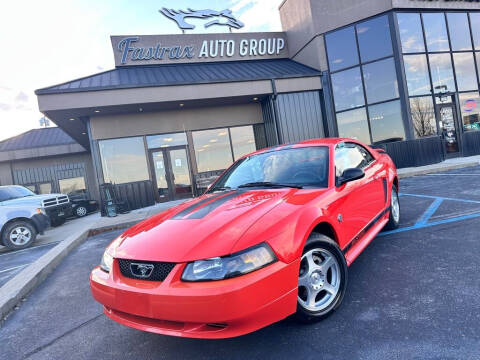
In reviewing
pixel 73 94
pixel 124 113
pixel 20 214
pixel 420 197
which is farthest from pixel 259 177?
pixel 124 113

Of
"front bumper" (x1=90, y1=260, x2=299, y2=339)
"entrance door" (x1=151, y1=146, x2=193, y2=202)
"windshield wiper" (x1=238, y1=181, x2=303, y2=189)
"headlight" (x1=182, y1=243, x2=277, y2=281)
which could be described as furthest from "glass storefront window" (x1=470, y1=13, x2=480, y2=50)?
"headlight" (x1=182, y1=243, x2=277, y2=281)

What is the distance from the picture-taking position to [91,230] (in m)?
7.90

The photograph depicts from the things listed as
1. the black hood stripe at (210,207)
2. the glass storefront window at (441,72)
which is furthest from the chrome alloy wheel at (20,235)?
the glass storefront window at (441,72)

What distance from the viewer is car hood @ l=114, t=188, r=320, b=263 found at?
2.03 metres

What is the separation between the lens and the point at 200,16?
1580cm

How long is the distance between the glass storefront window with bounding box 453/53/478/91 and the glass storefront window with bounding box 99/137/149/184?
14282mm

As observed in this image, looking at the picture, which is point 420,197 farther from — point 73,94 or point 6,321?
point 73,94

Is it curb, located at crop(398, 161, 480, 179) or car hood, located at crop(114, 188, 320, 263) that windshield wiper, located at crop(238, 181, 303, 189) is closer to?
car hood, located at crop(114, 188, 320, 263)

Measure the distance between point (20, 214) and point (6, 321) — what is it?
5.68 meters

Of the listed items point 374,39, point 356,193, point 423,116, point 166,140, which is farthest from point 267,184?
point 374,39

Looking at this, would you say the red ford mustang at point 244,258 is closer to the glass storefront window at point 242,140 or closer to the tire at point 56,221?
the tire at point 56,221

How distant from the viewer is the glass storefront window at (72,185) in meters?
20.3

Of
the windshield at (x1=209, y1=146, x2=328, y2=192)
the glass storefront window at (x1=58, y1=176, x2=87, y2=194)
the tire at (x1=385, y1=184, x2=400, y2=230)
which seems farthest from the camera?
the glass storefront window at (x1=58, y1=176, x2=87, y2=194)

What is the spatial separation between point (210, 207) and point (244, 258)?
0.84 meters
